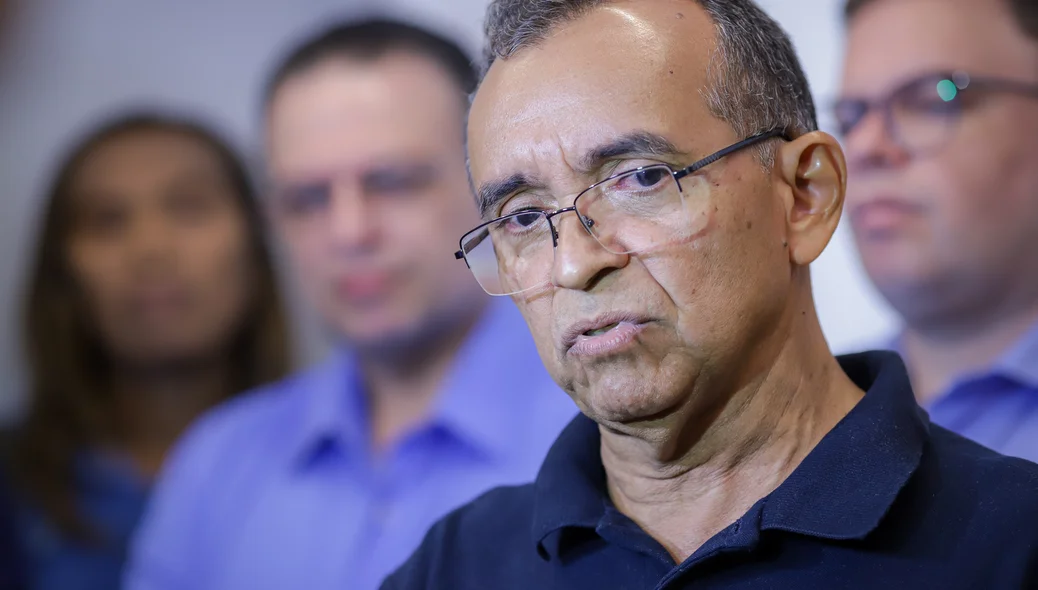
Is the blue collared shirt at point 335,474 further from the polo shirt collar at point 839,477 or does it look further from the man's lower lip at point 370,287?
the polo shirt collar at point 839,477

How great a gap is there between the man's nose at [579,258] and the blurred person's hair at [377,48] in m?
0.72

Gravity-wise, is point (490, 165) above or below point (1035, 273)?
above

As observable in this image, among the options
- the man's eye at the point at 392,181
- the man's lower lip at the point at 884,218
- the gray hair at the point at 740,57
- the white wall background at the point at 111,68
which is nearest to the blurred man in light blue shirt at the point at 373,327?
the man's eye at the point at 392,181

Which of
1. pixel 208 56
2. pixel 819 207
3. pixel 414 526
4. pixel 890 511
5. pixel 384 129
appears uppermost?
pixel 208 56

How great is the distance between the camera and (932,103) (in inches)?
47.3

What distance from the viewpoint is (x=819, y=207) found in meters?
0.85

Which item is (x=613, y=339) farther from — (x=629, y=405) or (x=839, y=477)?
(x=839, y=477)

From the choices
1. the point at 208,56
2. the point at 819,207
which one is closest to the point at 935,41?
the point at 819,207

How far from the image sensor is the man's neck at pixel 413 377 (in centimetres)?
148

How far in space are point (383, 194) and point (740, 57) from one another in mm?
712

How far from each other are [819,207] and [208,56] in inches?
71.9

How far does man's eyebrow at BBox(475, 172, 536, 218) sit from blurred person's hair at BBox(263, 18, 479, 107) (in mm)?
636

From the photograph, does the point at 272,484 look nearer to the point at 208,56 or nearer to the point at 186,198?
the point at 186,198

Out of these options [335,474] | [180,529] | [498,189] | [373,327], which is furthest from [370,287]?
[498,189]
